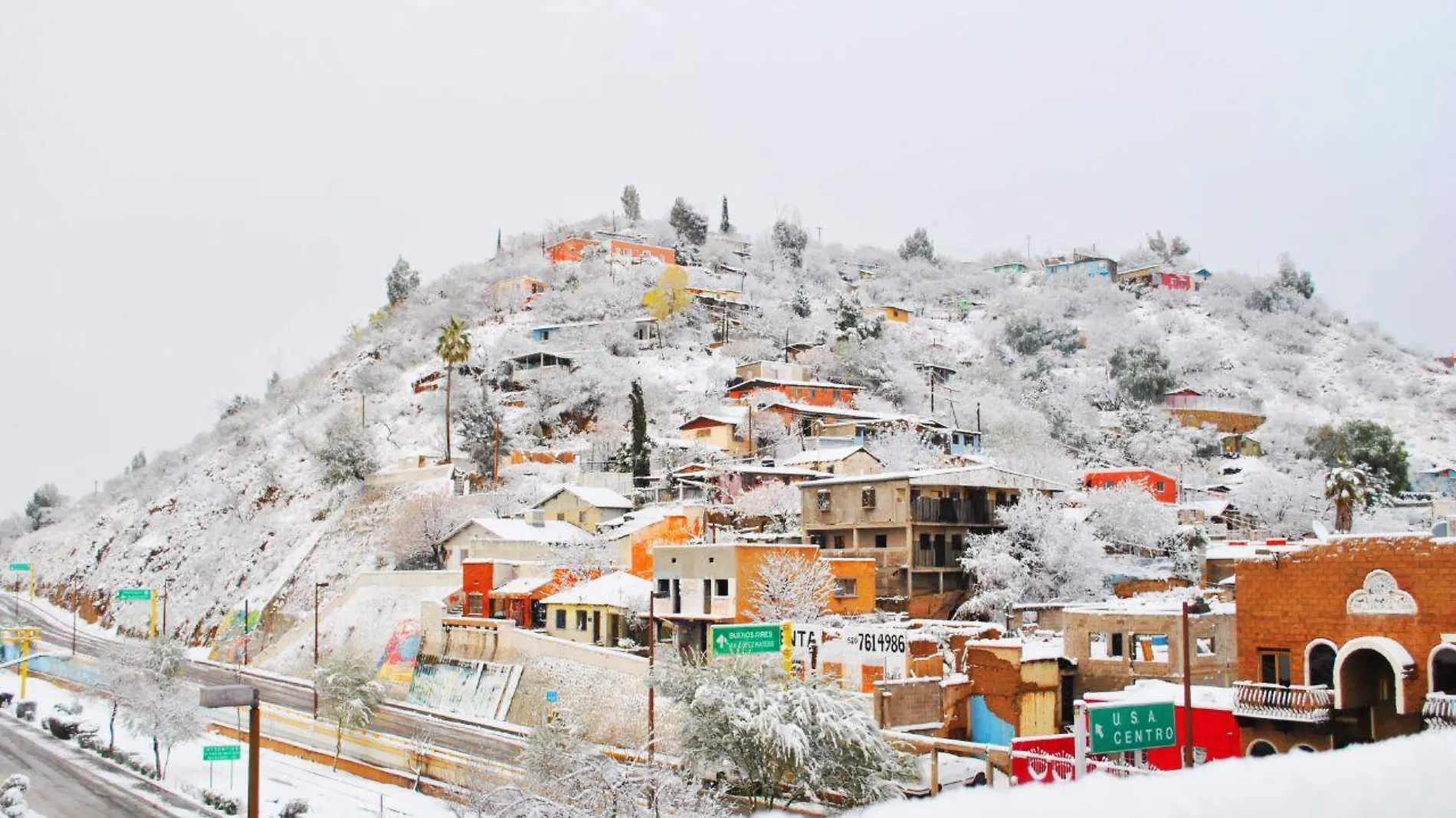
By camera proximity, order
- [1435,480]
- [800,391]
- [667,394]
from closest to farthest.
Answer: [1435,480]
[800,391]
[667,394]

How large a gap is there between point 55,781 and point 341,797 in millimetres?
10745

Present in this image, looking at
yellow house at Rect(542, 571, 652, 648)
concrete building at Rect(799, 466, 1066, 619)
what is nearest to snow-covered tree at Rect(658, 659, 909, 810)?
yellow house at Rect(542, 571, 652, 648)

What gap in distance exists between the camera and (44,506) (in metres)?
136

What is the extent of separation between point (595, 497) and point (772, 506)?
32.1 ft

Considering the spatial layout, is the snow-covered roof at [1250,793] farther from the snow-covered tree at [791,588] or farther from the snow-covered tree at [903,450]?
the snow-covered tree at [903,450]

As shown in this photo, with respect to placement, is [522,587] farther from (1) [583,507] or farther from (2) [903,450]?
(2) [903,450]

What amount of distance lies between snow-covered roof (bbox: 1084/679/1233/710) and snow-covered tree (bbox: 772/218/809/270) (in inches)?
4502

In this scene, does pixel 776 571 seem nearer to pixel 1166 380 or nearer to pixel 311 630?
pixel 311 630

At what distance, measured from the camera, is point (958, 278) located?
151 m

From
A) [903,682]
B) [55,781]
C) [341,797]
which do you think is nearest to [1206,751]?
[903,682]

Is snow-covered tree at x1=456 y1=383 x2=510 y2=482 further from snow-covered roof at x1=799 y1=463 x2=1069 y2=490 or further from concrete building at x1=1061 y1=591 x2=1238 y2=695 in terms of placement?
concrete building at x1=1061 y1=591 x2=1238 y2=695

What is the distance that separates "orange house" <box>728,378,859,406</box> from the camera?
263 feet

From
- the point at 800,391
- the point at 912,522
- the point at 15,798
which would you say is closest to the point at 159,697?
the point at 15,798

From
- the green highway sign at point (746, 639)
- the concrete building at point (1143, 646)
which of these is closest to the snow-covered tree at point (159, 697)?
the green highway sign at point (746, 639)
